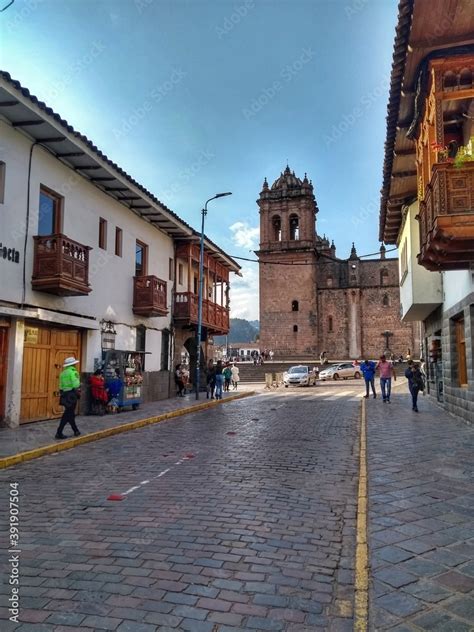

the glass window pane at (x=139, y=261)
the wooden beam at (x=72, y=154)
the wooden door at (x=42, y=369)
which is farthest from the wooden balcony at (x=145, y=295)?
the wooden beam at (x=72, y=154)

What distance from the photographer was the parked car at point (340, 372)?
39375 millimetres

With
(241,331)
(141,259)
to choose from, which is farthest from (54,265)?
(241,331)

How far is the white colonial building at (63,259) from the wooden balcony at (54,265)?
0.03m

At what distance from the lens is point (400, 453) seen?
26.9 ft

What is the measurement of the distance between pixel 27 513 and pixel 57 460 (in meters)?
3.17

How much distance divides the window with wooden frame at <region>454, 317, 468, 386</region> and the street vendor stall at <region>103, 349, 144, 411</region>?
9.74 meters

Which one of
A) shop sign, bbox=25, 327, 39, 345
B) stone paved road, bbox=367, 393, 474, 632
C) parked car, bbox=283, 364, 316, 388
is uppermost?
shop sign, bbox=25, 327, 39, 345

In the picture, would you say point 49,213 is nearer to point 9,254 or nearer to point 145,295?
point 9,254

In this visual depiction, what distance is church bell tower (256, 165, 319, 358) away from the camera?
Answer: 53031mm

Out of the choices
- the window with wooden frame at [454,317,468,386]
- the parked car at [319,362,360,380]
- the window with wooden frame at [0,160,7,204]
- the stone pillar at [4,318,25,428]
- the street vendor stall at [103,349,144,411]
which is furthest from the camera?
the parked car at [319,362,360,380]

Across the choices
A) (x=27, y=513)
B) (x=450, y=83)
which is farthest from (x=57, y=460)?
(x=450, y=83)

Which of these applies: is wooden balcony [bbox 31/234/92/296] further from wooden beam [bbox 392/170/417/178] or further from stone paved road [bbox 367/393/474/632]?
wooden beam [bbox 392/170/417/178]

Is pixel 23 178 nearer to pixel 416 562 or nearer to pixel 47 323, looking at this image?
pixel 47 323

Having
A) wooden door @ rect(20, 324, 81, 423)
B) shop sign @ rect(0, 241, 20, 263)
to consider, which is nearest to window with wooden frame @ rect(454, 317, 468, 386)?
wooden door @ rect(20, 324, 81, 423)
